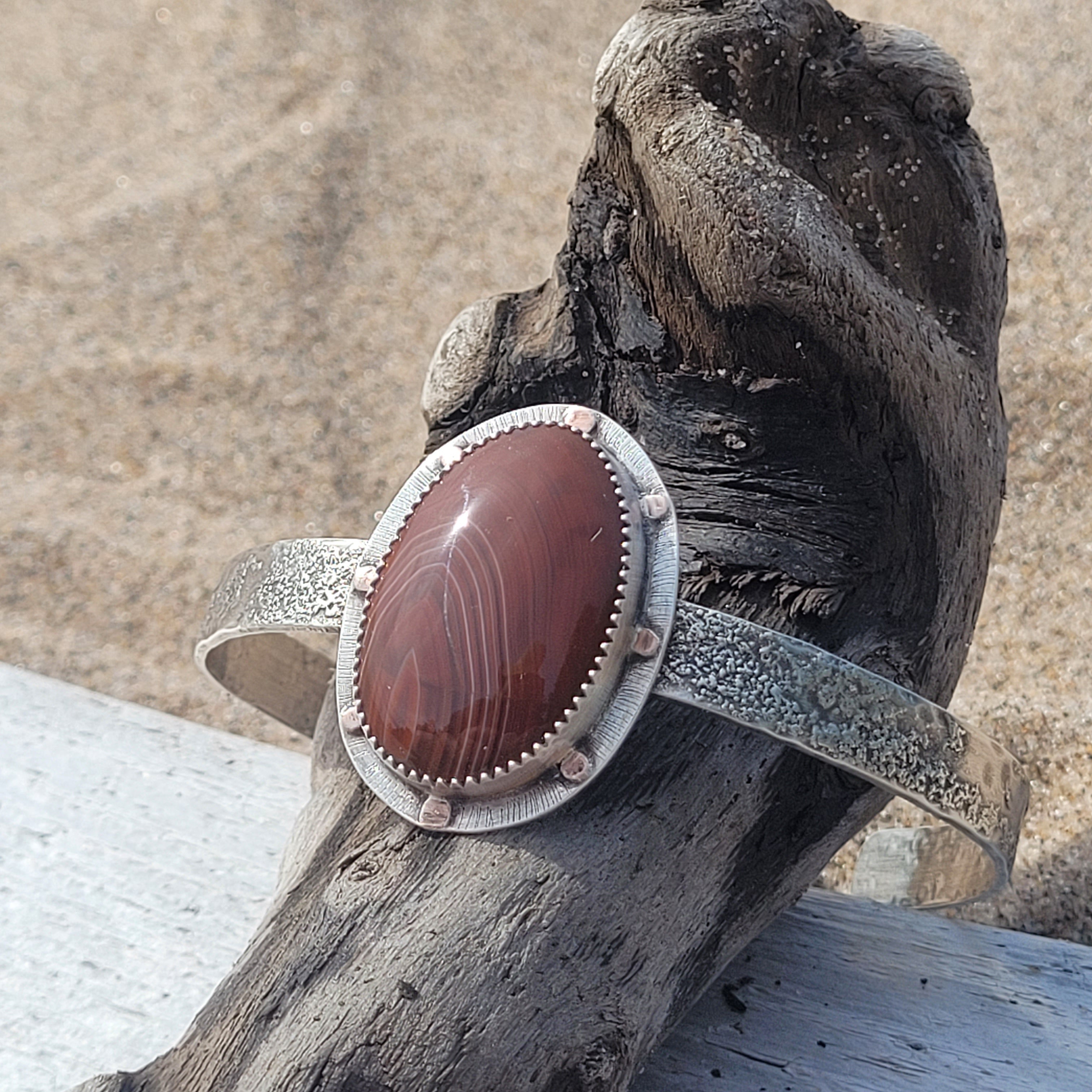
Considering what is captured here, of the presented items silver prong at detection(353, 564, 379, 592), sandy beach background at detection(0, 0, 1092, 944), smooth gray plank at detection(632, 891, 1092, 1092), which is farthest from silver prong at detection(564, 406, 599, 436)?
sandy beach background at detection(0, 0, 1092, 944)

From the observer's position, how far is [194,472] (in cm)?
252

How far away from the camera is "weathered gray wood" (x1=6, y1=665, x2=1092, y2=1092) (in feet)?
3.86

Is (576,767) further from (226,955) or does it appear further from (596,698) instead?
(226,955)

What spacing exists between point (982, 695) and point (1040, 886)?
0.34 metres

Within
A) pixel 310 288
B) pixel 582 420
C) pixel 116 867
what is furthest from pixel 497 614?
pixel 310 288

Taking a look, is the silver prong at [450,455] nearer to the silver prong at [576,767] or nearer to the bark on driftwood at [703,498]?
the bark on driftwood at [703,498]

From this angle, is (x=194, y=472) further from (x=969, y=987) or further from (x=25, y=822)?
(x=969, y=987)

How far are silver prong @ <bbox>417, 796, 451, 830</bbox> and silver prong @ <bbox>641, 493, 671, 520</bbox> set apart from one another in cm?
33

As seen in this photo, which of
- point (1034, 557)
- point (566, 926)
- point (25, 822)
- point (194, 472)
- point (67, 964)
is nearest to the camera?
point (566, 926)

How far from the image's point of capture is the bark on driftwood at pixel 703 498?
0.98 meters

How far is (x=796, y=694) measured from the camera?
1010mm

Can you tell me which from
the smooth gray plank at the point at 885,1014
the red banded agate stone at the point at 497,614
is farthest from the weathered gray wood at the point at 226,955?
the red banded agate stone at the point at 497,614

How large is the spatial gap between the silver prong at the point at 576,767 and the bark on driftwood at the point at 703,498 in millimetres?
47

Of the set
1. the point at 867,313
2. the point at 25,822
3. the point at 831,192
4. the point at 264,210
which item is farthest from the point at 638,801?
the point at 264,210
